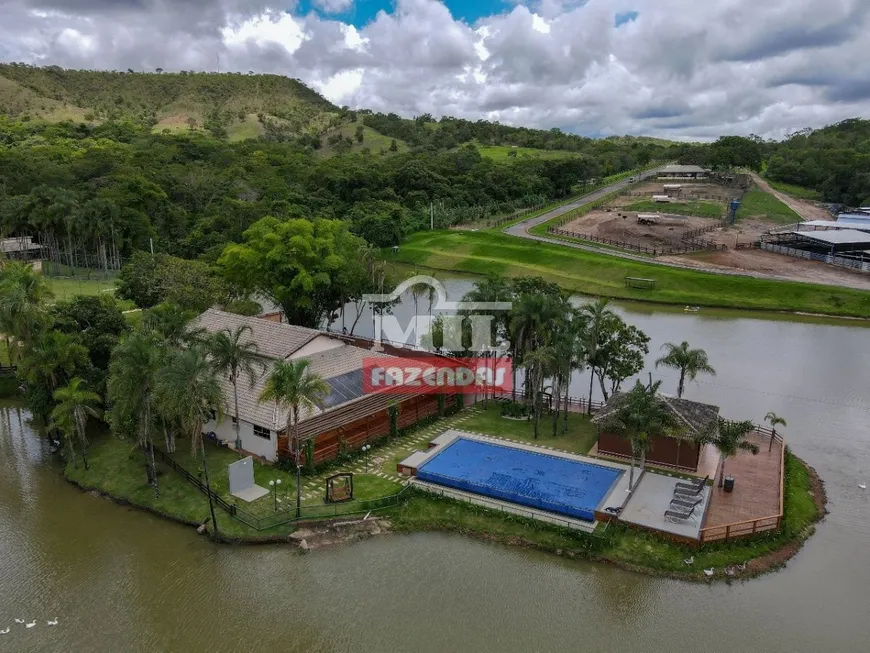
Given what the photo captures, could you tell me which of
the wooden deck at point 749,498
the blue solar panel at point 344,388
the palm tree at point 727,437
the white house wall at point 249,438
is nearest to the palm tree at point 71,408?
the white house wall at point 249,438

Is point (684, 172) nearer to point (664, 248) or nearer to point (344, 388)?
point (664, 248)

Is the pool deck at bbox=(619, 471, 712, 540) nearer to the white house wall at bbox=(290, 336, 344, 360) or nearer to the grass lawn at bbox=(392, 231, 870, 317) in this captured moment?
the white house wall at bbox=(290, 336, 344, 360)

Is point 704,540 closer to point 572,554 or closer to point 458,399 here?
point 572,554

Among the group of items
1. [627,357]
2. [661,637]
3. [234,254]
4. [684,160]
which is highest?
[684,160]

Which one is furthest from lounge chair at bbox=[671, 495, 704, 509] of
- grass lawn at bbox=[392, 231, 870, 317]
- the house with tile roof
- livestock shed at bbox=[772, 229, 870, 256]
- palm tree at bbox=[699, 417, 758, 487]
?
livestock shed at bbox=[772, 229, 870, 256]

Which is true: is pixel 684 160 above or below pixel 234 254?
above

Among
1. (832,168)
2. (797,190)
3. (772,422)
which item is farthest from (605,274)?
(797,190)

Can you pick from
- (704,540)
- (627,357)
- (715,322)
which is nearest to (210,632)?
(704,540)
